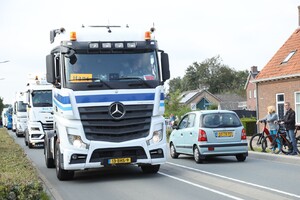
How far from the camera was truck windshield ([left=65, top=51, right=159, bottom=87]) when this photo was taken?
11195 millimetres

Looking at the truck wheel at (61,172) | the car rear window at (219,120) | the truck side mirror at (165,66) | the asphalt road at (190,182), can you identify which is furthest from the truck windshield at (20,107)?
the truck side mirror at (165,66)

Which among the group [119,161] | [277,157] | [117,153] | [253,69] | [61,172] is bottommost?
[277,157]

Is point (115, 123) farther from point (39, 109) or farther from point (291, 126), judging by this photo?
point (39, 109)

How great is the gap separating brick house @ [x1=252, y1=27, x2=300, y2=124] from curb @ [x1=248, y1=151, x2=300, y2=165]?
13134 millimetres

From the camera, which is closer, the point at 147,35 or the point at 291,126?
the point at 147,35

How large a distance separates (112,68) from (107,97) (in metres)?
0.69

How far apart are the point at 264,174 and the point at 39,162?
27.2 feet

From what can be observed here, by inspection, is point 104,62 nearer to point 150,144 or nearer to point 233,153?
point 150,144

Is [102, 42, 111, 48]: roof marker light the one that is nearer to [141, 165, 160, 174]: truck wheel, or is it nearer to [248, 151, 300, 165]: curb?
[141, 165, 160, 174]: truck wheel

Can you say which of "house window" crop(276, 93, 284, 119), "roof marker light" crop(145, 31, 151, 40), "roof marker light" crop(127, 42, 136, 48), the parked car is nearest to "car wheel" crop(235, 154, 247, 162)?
the parked car

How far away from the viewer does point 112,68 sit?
11320mm

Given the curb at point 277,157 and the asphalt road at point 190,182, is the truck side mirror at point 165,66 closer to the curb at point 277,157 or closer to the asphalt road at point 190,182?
the asphalt road at point 190,182

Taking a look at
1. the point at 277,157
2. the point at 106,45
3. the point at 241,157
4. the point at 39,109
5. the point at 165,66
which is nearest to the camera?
the point at 106,45

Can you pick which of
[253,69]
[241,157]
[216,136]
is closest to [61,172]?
[216,136]
